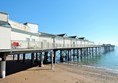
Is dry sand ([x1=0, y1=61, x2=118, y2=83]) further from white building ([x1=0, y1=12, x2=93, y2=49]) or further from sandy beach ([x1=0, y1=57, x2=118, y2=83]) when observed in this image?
white building ([x1=0, y1=12, x2=93, y2=49])

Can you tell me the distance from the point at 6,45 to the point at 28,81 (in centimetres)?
382

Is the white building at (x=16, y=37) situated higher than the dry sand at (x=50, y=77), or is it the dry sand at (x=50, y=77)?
the white building at (x=16, y=37)

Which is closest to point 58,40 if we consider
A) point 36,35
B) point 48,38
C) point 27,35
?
point 48,38

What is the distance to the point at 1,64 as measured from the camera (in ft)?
45.0

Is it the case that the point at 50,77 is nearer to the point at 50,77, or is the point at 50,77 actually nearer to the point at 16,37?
the point at 50,77

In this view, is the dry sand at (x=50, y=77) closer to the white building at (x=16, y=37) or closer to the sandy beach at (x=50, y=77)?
the sandy beach at (x=50, y=77)

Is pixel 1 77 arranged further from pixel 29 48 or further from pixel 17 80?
pixel 29 48

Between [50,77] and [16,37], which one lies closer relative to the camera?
[50,77]

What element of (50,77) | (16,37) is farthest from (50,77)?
(16,37)

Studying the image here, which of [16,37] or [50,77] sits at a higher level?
[16,37]

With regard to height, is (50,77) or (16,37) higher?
(16,37)

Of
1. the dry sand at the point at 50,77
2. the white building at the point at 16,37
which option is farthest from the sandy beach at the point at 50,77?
the white building at the point at 16,37

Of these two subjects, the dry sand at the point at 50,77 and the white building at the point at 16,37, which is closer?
the white building at the point at 16,37

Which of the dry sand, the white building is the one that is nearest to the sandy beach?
the dry sand
